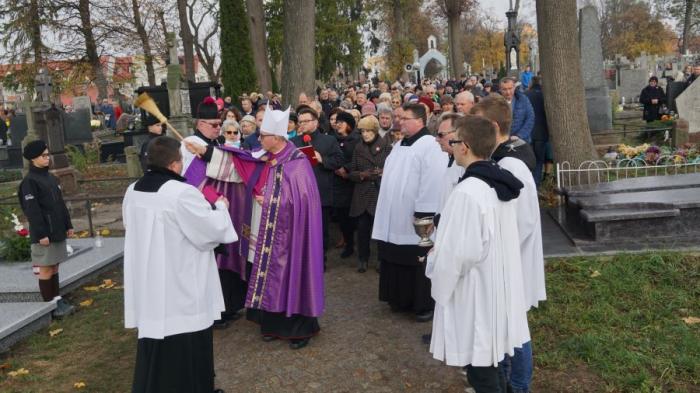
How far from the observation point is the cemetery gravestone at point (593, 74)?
1457cm

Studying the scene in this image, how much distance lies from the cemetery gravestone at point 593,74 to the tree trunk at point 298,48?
5750mm

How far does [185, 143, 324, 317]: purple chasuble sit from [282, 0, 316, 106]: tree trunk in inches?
319

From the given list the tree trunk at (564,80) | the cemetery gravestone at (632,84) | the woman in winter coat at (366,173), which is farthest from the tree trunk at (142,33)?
the woman in winter coat at (366,173)

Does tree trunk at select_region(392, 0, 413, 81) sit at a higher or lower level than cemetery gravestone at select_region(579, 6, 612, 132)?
higher

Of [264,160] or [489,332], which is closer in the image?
[489,332]

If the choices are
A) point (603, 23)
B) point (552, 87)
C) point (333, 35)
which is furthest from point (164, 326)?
point (603, 23)

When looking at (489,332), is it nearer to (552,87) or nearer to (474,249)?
(474,249)

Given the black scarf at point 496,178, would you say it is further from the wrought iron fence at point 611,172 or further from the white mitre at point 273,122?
the wrought iron fence at point 611,172

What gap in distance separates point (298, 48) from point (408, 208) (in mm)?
8317

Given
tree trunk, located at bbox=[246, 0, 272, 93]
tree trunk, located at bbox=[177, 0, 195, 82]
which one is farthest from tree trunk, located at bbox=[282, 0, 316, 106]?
tree trunk, located at bbox=[177, 0, 195, 82]

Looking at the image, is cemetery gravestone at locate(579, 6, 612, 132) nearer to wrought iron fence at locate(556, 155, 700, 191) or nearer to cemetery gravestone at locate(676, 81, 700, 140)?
cemetery gravestone at locate(676, 81, 700, 140)

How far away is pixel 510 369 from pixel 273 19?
33.9m

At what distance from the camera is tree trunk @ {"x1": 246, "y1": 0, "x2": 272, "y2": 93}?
19000mm

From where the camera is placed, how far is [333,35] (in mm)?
39375
